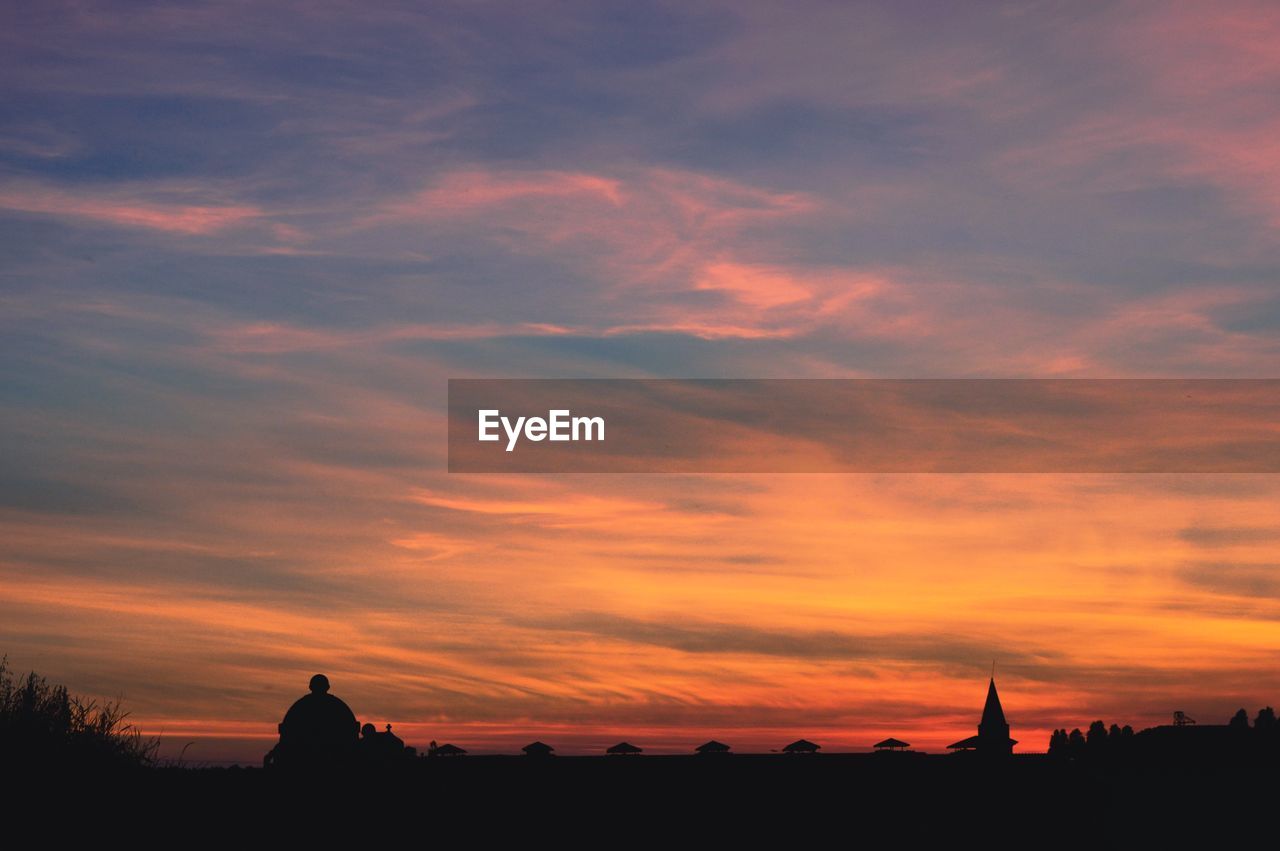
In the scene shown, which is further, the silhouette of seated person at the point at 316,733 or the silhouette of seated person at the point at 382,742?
the silhouette of seated person at the point at 382,742

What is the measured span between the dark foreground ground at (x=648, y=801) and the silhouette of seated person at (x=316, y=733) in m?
1.69

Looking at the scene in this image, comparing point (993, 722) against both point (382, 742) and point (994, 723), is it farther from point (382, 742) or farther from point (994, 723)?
point (382, 742)

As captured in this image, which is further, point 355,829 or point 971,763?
point 971,763

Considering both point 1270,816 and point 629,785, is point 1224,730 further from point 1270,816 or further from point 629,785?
point 629,785

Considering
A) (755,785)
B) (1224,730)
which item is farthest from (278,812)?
(1224,730)

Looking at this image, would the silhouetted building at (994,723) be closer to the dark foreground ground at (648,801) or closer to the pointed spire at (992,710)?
the pointed spire at (992,710)

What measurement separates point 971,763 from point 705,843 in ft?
44.9

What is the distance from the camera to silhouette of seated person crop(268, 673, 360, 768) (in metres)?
68.9

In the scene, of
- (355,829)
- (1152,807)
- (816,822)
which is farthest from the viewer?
(1152,807)

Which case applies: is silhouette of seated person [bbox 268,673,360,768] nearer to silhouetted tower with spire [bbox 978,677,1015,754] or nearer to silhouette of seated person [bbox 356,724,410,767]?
silhouette of seated person [bbox 356,724,410,767]

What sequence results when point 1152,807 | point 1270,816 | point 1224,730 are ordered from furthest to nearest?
point 1224,730
point 1270,816
point 1152,807

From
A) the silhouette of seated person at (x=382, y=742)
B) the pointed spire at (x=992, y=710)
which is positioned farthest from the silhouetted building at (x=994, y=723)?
the silhouette of seated person at (x=382, y=742)

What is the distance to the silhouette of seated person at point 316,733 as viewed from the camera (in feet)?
226

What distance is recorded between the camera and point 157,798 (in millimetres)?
64500
